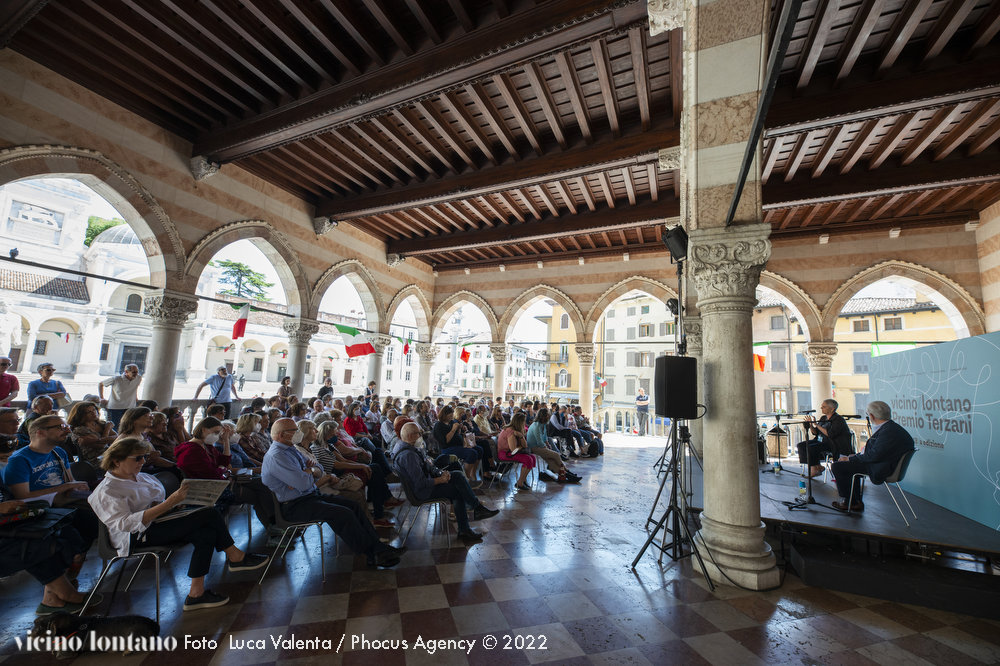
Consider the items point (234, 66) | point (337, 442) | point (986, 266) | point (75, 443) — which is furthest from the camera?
point (986, 266)

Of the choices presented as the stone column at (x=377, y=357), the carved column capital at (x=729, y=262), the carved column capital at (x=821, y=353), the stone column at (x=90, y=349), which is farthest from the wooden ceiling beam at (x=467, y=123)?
the stone column at (x=90, y=349)

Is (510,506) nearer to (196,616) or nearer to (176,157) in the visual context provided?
(196,616)

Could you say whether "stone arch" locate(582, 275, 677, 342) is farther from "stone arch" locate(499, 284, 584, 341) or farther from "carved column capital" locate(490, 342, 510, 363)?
"carved column capital" locate(490, 342, 510, 363)

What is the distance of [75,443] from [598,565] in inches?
174

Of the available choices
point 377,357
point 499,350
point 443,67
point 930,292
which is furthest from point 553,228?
point 930,292

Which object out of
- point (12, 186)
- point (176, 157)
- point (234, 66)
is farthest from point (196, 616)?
point (12, 186)

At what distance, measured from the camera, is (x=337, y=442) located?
455 centimetres

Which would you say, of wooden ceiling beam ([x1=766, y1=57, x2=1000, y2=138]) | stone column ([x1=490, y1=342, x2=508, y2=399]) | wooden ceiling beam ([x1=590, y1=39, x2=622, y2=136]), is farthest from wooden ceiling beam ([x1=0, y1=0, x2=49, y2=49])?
stone column ([x1=490, y1=342, x2=508, y2=399])

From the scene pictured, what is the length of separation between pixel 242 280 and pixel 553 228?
77.0 feet

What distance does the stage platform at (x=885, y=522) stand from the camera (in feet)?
10.3

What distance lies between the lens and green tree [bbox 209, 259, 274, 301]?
978 inches

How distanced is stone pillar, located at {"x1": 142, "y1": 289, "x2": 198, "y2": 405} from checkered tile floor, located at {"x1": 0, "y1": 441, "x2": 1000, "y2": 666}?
163 inches

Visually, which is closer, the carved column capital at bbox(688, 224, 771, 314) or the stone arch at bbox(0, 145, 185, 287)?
the carved column capital at bbox(688, 224, 771, 314)

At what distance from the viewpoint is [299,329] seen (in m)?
8.89
